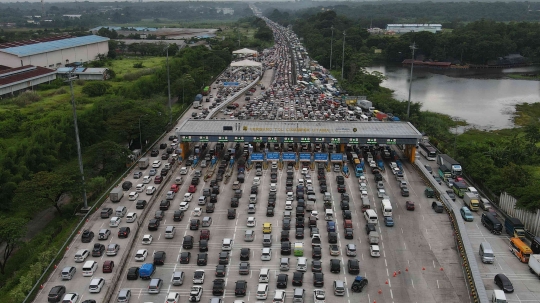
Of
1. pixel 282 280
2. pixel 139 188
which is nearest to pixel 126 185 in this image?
pixel 139 188

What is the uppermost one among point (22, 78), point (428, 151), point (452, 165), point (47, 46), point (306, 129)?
point (47, 46)

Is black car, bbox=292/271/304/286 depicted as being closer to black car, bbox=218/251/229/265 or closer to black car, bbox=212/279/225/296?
black car, bbox=212/279/225/296

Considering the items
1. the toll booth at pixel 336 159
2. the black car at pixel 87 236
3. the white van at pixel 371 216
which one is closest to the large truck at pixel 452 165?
the toll booth at pixel 336 159

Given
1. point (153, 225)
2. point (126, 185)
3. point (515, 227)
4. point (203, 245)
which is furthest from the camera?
point (126, 185)

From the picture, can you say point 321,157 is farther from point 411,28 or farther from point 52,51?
point 411,28

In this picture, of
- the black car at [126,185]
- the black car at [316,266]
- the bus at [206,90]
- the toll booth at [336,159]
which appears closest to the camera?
the black car at [316,266]

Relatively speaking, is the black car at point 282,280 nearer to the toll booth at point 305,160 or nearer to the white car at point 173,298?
the white car at point 173,298
